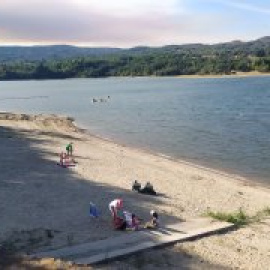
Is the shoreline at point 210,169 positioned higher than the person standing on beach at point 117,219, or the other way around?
the person standing on beach at point 117,219

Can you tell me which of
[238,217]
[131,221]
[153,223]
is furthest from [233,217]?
[131,221]

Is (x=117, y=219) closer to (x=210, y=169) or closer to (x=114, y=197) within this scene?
(x=114, y=197)

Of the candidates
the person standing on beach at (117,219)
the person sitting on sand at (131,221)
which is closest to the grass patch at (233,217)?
the person sitting on sand at (131,221)

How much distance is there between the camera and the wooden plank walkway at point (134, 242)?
659 inches

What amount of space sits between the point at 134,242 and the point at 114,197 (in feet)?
22.3

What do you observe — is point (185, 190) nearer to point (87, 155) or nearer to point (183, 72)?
point (87, 155)

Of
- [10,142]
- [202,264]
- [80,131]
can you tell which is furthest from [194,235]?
[80,131]

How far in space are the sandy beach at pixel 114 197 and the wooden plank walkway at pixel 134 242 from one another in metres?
0.33

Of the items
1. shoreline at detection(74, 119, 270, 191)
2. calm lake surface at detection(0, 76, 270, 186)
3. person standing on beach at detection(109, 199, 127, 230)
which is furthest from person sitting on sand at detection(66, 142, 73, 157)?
person standing on beach at detection(109, 199, 127, 230)

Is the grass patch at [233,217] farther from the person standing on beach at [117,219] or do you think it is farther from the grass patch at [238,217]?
the person standing on beach at [117,219]

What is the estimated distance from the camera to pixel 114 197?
985 inches

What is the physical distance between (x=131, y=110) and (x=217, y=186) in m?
57.2

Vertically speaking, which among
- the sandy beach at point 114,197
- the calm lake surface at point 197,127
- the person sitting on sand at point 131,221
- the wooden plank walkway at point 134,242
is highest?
the person sitting on sand at point 131,221

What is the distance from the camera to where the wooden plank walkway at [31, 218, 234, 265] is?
16.8 m
